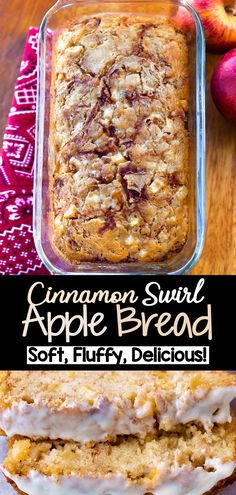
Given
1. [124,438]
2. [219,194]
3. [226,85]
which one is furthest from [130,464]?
[226,85]

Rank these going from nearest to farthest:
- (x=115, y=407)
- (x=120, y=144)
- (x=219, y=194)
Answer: (x=115, y=407) → (x=120, y=144) → (x=219, y=194)

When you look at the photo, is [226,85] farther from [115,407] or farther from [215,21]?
[115,407]

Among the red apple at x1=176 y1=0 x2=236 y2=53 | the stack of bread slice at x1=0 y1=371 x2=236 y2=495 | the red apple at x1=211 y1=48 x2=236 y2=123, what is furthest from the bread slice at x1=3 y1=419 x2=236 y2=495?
the red apple at x1=176 y1=0 x2=236 y2=53

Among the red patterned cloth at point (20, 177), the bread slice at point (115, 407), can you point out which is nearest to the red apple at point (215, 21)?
the red patterned cloth at point (20, 177)

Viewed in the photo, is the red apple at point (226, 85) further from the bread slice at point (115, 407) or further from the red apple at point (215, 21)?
the bread slice at point (115, 407)

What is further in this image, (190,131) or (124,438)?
(190,131)

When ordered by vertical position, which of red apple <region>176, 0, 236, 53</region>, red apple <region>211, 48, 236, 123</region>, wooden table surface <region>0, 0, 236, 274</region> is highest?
red apple <region>176, 0, 236, 53</region>

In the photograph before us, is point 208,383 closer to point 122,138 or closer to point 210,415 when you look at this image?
point 210,415

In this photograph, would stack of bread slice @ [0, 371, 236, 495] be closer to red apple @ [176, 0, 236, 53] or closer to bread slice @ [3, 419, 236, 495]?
bread slice @ [3, 419, 236, 495]
